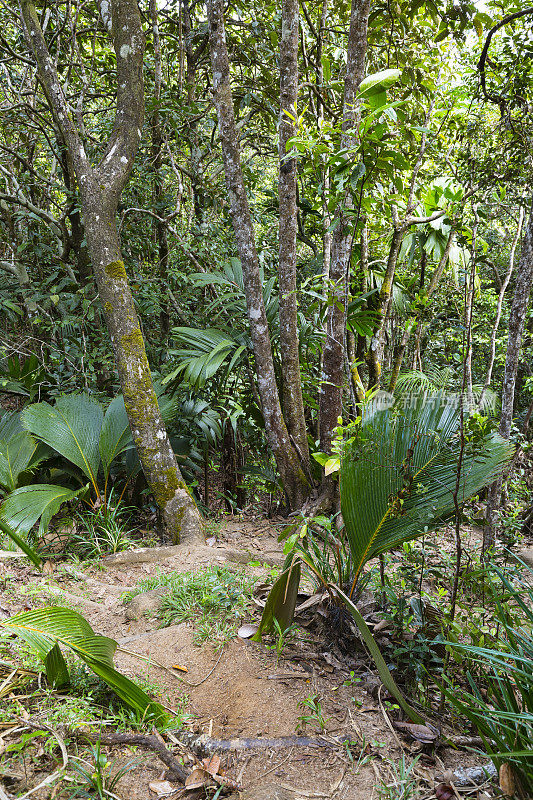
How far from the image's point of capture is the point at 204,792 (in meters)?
1.66

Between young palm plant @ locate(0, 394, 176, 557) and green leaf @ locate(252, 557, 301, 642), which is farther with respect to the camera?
young palm plant @ locate(0, 394, 176, 557)

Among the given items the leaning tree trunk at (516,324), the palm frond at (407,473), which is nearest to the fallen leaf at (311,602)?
the palm frond at (407,473)

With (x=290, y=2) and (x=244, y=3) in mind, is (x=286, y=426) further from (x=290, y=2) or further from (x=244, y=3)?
(x=244, y=3)

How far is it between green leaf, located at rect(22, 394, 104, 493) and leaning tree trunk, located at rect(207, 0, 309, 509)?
1.26 m

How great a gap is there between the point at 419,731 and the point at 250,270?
2851 millimetres

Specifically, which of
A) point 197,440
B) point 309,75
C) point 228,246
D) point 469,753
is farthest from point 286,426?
point 309,75

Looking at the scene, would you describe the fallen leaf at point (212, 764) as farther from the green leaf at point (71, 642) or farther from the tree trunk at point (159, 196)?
the tree trunk at point (159, 196)

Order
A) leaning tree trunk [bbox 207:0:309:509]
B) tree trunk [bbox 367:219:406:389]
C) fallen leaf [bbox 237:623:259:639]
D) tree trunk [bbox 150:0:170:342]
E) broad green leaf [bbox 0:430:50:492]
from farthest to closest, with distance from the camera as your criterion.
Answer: tree trunk [bbox 150:0:170:342], tree trunk [bbox 367:219:406:389], broad green leaf [bbox 0:430:50:492], leaning tree trunk [bbox 207:0:309:509], fallen leaf [bbox 237:623:259:639]

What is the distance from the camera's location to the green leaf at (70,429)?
3.77m

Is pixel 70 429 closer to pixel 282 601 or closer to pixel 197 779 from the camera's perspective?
pixel 282 601

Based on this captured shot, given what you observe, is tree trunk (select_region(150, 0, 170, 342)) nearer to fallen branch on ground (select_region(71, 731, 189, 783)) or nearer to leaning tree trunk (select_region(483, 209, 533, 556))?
leaning tree trunk (select_region(483, 209, 533, 556))

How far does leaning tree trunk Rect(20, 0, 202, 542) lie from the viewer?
3504 mm

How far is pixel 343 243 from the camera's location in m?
3.26

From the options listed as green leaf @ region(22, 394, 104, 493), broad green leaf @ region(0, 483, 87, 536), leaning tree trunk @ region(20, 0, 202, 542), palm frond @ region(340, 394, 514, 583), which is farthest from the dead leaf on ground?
green leaf @ region(22, 394, 104, 493)
